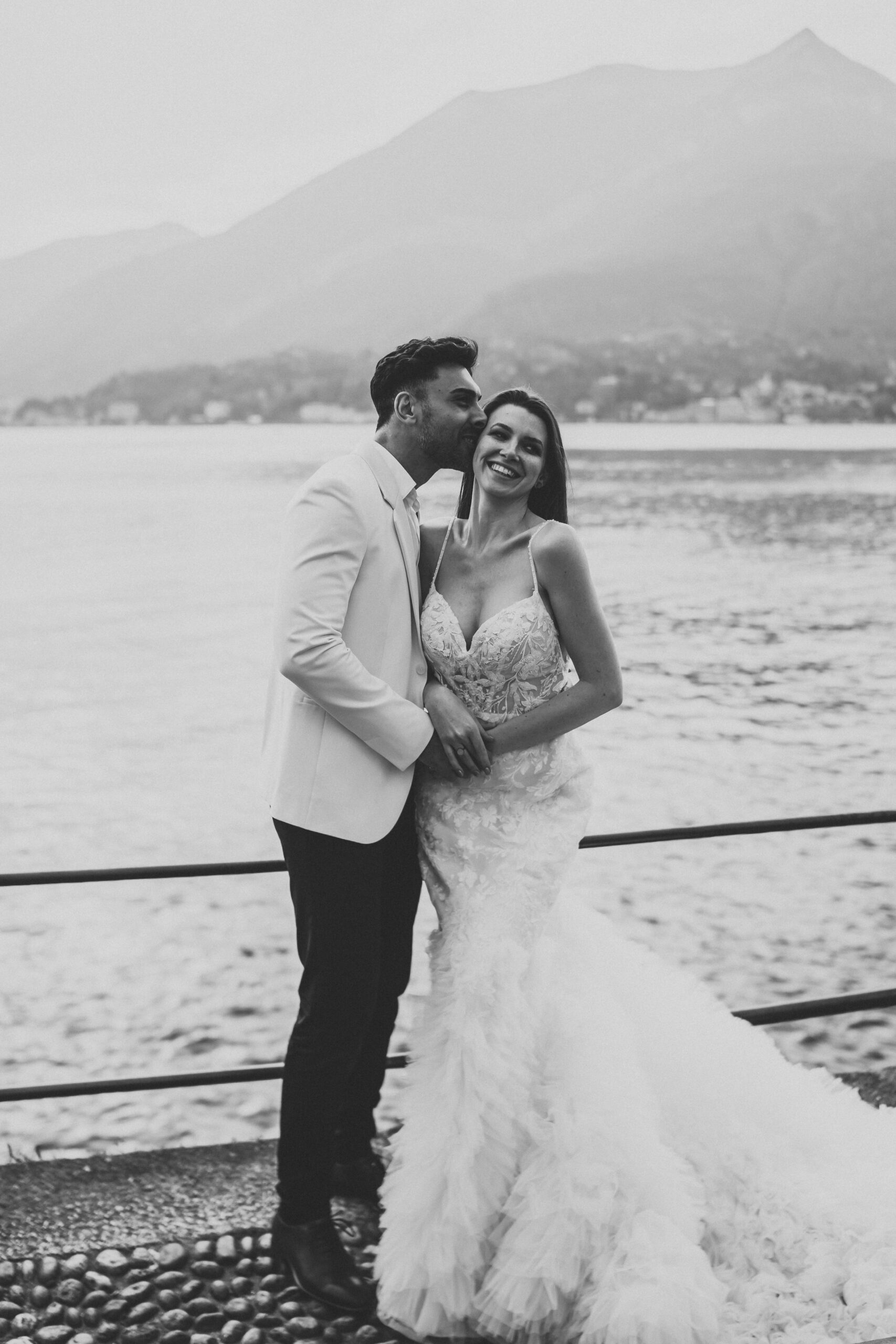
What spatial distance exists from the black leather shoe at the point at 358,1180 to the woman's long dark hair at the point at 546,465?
1760mm

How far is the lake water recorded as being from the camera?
14.2 meters

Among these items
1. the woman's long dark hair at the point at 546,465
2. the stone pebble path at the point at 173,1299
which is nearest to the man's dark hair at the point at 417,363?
the woman's long dark hair at the point at 546,465

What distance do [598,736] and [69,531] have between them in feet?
198

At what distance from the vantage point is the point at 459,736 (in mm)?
2727

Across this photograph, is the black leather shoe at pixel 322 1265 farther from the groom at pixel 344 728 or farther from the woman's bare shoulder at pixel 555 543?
the woman's bare shoulder at pixel 555 543

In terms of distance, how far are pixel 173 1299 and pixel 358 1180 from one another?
0.59m

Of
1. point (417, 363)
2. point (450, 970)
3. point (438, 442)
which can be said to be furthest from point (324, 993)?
point (417, 363)

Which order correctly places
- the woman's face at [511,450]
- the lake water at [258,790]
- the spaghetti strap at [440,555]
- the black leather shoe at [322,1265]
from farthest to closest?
1. the lake water at [258,790]
2. the spaghetti strap at [440,555]
3. the woman's face at [511,450]
4. the black leather shoe at [322,1265]

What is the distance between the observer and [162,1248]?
9.45 feet

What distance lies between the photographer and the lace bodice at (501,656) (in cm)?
280

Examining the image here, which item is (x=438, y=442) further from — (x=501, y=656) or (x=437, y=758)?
(x=437, y=758)

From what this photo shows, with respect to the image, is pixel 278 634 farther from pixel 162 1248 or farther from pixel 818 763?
pixel 818 763

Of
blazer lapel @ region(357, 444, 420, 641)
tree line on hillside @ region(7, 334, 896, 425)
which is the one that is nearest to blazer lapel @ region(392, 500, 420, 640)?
blazer lapel @ region(357, 444, 420, 641)

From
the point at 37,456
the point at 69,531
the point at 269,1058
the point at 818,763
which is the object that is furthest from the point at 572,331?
the point at 269,1058
